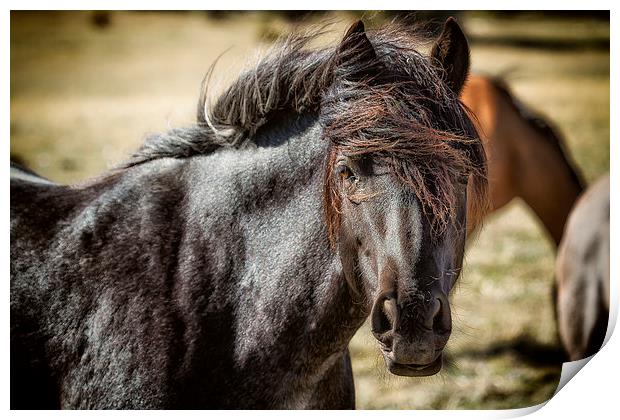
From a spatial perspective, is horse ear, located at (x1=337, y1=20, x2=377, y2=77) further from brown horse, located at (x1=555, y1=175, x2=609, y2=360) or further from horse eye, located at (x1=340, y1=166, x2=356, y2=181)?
brown horse, located at (x1=555, y1=175, x2=609, y2=360)

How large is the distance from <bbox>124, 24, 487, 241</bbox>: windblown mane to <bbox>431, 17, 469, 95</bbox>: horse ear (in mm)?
42

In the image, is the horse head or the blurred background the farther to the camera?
the blurred background

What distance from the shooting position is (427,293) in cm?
165

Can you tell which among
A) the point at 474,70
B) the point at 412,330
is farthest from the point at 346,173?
the point at 474,70

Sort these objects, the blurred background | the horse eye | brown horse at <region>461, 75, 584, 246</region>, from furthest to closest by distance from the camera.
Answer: brown horse at <region>461, 75, 584, 246</region>, the blurred background, the horse eye

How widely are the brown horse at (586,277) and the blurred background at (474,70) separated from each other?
500mm

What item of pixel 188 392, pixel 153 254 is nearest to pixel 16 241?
pixel 153 254

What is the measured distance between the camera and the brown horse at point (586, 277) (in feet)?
10.9

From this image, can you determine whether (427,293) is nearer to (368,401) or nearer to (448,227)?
(448,227)

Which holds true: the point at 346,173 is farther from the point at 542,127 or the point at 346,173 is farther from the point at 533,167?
the point at 542,127

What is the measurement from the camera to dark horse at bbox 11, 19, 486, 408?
174 centimetres

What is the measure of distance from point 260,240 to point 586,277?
2150 millimetres

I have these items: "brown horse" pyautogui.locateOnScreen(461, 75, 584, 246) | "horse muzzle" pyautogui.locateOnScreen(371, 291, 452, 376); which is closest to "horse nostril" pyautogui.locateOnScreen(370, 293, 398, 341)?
"horse muzzle" pyautogui.locateOnScreen(371, 291, 452, 376)
